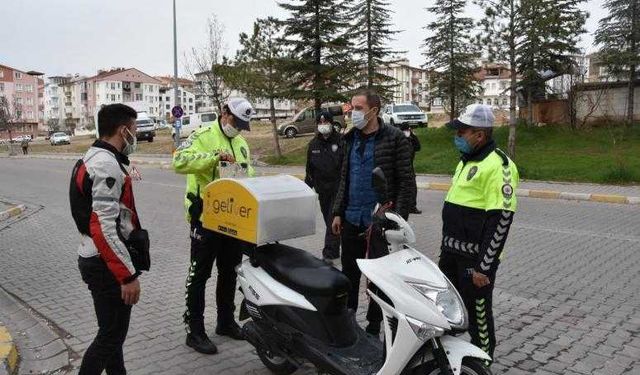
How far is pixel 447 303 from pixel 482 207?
772 millimetres

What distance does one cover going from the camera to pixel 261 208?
3.63 metres

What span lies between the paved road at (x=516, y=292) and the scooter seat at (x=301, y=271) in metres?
0.89

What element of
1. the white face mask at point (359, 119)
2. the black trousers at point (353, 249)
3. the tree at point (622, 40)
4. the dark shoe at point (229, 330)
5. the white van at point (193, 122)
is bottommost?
the dark shoe at point (229, 330)

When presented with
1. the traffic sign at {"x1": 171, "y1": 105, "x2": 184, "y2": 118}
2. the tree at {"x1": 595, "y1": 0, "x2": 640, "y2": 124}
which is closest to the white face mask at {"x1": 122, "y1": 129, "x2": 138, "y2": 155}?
the traffic sign at {"x1": 171, "y1": 105, "x2": 184, "y2": 118}

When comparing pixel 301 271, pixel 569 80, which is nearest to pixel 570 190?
pixel 301 271

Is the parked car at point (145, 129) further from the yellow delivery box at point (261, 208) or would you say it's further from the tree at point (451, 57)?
the yellow delivery box at point (261, 208)

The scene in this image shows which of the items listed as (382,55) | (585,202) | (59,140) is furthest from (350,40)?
(59,140)

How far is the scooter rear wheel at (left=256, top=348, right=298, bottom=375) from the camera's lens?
4.00m

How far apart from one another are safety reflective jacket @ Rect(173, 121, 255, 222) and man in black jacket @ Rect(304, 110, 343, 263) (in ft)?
9.96

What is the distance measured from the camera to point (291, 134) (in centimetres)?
3300

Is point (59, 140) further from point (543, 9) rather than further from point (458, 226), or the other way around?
point (458, 226)

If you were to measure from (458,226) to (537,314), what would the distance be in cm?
223

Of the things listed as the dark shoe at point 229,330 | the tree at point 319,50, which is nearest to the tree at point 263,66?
the tree at point 319,50

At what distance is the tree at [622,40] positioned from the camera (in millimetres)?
27016
